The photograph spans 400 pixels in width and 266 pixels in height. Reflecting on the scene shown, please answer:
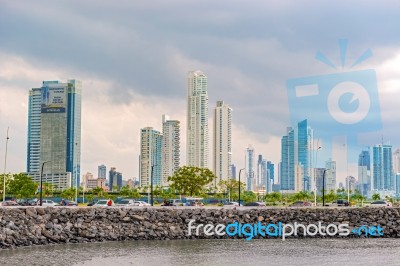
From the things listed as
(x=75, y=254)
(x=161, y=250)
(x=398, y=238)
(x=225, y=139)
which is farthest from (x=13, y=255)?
(x=225, y=139)

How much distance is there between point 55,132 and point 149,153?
988 inches

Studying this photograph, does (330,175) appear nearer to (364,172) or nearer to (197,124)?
(364,172)

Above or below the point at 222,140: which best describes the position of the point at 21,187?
below

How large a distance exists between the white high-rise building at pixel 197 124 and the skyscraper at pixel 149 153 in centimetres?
879

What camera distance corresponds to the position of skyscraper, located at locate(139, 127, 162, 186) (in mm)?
166000

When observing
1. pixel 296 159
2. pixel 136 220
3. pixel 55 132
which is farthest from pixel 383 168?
pixel 55 132

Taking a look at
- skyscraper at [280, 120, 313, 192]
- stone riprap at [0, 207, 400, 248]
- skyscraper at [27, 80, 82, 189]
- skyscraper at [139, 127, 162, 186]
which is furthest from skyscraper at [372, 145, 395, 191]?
skyscraper at [27, 80, 82, 189]

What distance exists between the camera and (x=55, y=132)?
168000 millimetres

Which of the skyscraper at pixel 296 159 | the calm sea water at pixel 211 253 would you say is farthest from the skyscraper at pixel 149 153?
the calm sea water at pixel 211 253

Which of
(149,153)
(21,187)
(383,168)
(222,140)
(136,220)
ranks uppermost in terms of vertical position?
(222,140)

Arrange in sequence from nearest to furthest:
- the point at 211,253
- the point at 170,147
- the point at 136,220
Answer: the point at 211,253 < the point at 136,220 < the point at 170,147

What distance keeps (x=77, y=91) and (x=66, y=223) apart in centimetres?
14402

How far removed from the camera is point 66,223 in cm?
4309

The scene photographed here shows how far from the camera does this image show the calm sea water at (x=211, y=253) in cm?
3200
